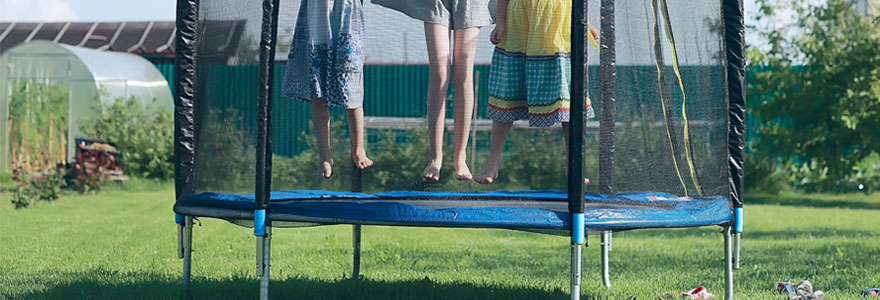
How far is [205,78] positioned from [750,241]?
401 cm

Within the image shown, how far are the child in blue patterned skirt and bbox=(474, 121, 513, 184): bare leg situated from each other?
489 mm

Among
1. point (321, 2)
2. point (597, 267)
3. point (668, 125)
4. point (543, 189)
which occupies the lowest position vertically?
point (597, 267)

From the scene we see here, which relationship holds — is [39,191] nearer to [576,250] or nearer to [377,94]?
[377,94]

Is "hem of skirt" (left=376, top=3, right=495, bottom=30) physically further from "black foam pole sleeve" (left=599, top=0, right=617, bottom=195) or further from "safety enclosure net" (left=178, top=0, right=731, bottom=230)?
"black foam pole sleeve" (left=599, top=0, right=617, bottom=195)

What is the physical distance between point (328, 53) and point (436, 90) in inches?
14.9

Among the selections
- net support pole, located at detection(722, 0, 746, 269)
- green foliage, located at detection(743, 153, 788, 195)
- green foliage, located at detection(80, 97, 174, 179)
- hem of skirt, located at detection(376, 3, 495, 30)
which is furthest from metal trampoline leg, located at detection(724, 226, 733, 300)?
green foliage, located at detection(80, 97, 174, 179)

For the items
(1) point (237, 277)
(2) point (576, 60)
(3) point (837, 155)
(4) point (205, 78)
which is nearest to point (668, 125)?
(2) point (576, 60)

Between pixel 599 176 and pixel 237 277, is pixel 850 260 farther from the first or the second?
pixel 237 277

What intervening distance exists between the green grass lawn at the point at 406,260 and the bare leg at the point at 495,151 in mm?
534

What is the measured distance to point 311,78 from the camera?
3.35 meters

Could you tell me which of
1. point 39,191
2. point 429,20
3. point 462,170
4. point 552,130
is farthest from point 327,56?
point 39,191

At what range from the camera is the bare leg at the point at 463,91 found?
3332 mm

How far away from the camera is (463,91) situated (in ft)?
11.1

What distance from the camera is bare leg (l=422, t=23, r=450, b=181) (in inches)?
129
